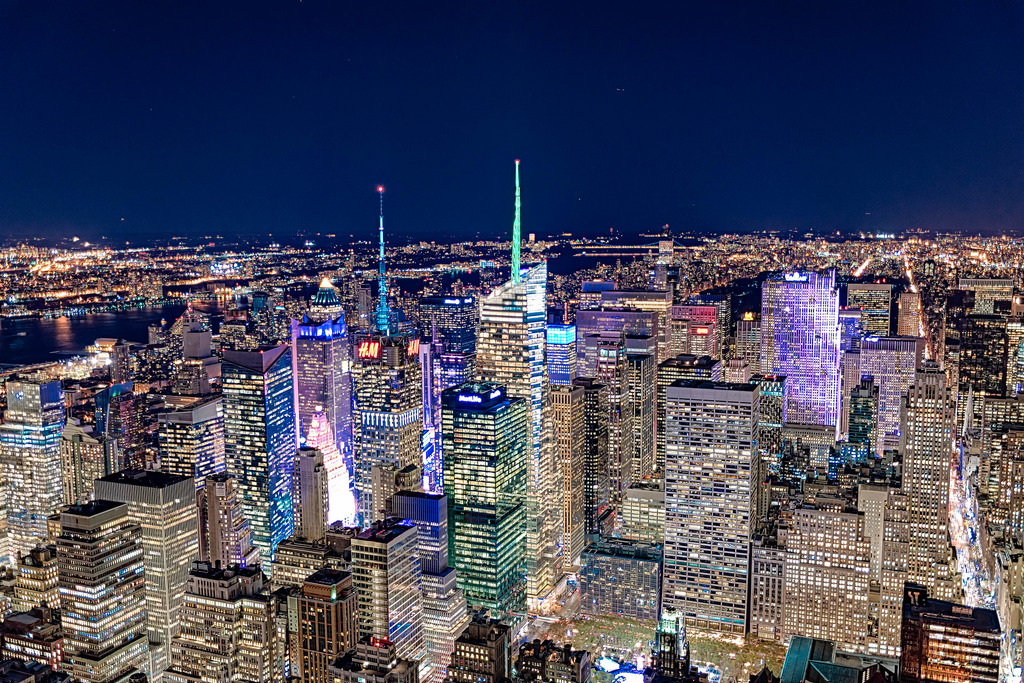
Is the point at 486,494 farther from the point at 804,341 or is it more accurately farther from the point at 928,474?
the point at 804,341

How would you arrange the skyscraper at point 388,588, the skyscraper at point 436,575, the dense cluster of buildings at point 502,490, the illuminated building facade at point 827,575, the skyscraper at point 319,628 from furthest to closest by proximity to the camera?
1. the illuminated building facade at point 827,575
2. the skyscraper at point 436,575
3. the skyscraper at point 388,588
4. the dense cluster of buildings at point 502,490
5. the skyscraper at point 319,628

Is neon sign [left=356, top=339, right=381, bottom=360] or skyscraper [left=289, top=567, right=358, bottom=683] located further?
neon sign [left=356, top=339, right=381, bottom=360]

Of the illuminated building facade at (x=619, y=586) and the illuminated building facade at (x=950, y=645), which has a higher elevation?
the illuminated building facade at (x=950, y=645)

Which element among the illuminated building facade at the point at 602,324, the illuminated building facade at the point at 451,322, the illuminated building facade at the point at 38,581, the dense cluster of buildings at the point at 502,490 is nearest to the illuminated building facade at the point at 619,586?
the dense cluster of buildings at the point at 502,490

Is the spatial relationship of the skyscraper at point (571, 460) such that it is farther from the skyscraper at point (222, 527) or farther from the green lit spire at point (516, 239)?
the skyscraper at point (222, 527)

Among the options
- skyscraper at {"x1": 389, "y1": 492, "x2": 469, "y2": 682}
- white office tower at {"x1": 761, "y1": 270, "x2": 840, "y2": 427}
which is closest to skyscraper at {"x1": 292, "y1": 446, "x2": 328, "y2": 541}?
skyscraper at {"x1": 389, "y1": 492, "x2": 469, "y2": 682}

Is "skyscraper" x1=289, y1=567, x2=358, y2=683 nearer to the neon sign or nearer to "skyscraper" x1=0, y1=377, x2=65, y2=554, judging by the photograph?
"skyscraper" x1=0, y1=377, x2=65, y2=554
